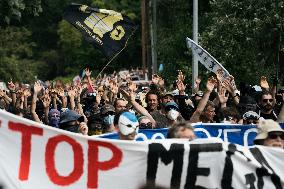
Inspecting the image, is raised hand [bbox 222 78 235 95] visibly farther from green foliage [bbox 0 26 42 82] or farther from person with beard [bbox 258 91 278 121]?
green foliage [bbox 0 26 42 82]

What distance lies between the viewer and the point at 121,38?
53.3ft

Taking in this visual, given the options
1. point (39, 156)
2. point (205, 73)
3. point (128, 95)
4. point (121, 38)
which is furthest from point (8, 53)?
point (39, 156)

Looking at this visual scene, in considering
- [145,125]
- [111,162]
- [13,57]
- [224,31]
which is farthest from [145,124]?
[13,57]

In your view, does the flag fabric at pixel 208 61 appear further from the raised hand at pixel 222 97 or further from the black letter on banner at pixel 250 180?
the black letter on banner at pixel 250 180

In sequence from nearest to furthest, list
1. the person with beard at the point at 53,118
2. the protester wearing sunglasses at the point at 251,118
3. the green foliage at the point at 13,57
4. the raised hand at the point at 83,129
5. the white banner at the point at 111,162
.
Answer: the white banner at the point at 111,162, the raised hand at the point at 83,129, the protester wearing sunglasses at the point at 251,118, the person with beard at the point at 53,118, the green foliage at the point at 13,57

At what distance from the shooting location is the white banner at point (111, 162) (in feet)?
20.6

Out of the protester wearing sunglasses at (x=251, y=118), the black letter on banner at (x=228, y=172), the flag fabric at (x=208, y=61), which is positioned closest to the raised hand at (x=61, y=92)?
the flag fabric at (x=208, y=61)

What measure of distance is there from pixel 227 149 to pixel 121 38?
1007 centimetres

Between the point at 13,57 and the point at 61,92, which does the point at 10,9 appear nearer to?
the point at 61,92

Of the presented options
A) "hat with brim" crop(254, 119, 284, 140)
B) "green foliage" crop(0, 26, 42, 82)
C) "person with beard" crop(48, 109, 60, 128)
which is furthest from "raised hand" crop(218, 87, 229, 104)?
"green foliage" crop(0, 26, 42, 82)

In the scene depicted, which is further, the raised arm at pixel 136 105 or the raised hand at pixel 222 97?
the raised hand at pixel 222 97

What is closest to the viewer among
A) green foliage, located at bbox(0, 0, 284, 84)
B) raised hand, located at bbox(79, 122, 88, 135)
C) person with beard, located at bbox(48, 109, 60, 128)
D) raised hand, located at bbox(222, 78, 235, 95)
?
raised hand, located at bbox(79, 122, 88, 135)

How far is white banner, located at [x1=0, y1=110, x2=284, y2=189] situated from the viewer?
20.6ft

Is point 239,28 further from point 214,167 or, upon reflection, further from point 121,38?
point 214,167
